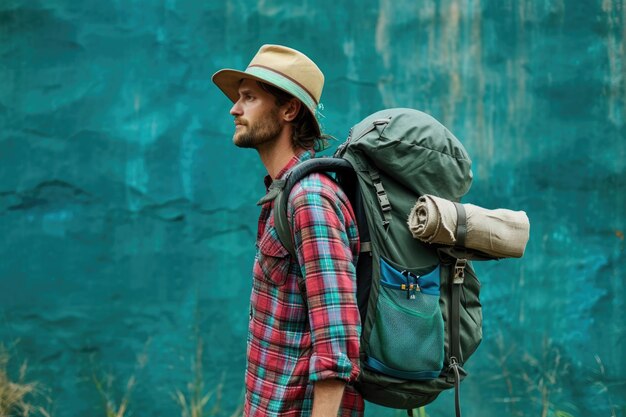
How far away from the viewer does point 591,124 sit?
445cm

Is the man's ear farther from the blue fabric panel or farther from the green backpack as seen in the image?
the blue fabric panel

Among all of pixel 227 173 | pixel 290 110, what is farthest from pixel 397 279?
pixel 227 173

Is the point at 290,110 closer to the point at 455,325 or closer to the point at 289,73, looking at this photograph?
the point at 289,73

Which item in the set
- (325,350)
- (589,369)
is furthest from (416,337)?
(589,369)

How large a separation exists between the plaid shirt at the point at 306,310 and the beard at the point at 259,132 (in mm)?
186

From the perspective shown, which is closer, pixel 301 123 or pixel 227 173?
pixel 301 123

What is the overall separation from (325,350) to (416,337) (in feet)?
0.75

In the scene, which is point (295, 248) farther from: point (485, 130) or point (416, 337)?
point (485, 130)

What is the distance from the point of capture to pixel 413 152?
6.85 feet

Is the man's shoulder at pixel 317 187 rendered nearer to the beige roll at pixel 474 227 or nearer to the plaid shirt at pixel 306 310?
the plaid shirt at pixel 306 310

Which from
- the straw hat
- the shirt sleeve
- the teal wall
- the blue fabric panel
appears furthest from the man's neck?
the teal wall

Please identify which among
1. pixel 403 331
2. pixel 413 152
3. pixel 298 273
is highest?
pixel 413 152

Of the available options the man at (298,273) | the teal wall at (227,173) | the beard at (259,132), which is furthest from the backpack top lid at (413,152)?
the teal wall at (227,173)

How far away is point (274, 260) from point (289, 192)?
17 centimetres
